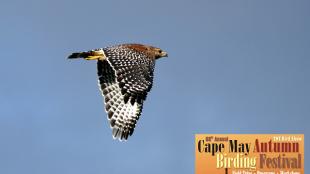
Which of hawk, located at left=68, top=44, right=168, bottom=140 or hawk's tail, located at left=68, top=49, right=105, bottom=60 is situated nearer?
hawk, located at left=68, top=44, right=168, bottom=140

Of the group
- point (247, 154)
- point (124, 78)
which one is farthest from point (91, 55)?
point (247, 154)

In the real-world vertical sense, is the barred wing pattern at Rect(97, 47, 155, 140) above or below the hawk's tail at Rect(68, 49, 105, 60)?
below

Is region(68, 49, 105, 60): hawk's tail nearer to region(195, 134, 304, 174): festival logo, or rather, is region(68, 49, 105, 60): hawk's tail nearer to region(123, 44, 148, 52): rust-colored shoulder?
region(123, 44, 148, 52): rust-colored shoulder

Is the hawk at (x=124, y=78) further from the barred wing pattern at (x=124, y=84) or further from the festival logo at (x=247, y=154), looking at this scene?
the festival logo at (x=247, y=154)

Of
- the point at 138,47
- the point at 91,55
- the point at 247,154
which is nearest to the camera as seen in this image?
the point at 91,55

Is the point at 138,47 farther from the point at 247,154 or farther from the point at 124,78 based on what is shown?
the point at 247,154

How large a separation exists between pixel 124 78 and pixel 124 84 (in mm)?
137

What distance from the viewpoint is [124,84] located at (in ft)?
72.1

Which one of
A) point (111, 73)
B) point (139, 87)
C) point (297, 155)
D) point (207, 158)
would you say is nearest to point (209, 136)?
point (207, 158)

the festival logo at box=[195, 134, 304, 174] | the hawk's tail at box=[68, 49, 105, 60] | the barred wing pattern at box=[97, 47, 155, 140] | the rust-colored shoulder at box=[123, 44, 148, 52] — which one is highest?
the rust-colored shoulder at box=[123, 44, 148, 52]

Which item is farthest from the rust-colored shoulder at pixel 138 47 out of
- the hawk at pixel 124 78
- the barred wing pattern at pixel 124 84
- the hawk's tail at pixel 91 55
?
the hawk's tail at pixel 91 55

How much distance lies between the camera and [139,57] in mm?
23531

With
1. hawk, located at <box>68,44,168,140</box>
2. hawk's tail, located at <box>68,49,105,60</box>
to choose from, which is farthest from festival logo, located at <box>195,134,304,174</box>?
hawk's tail, located at <box>68,49,105,60</box>

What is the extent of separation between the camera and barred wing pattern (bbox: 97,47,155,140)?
2202cm
